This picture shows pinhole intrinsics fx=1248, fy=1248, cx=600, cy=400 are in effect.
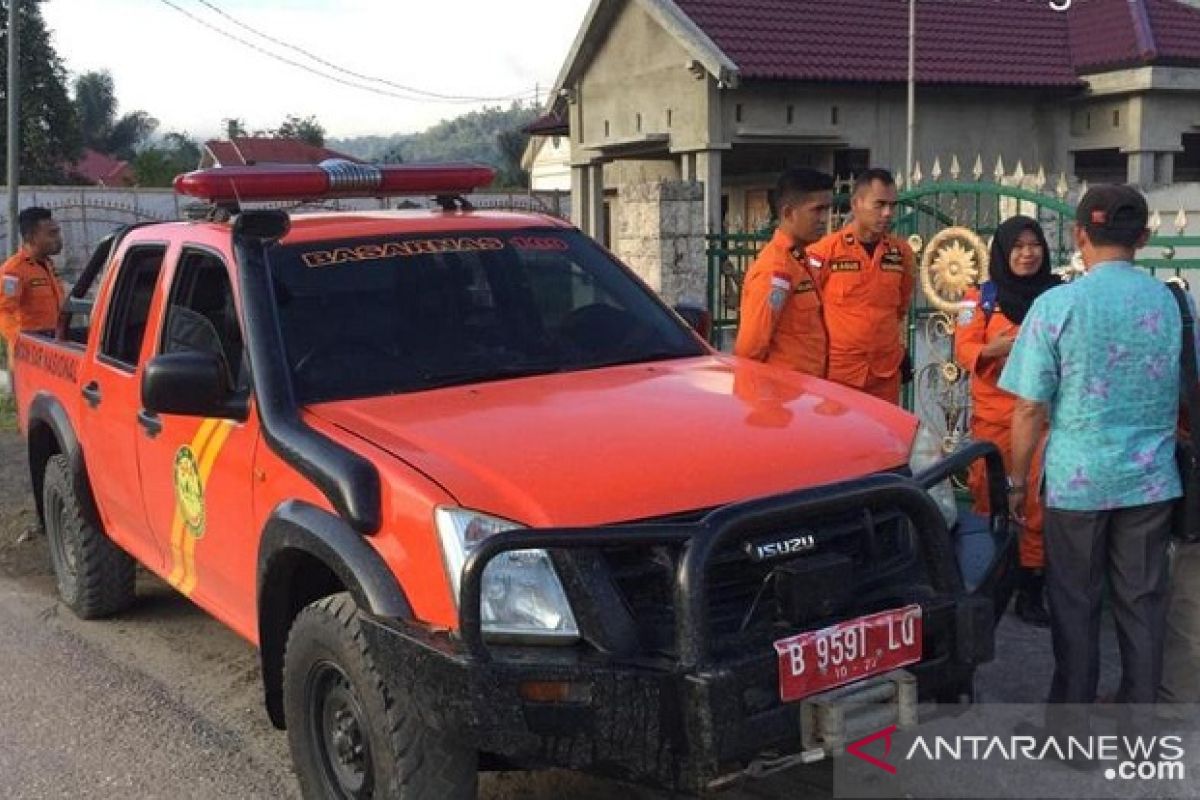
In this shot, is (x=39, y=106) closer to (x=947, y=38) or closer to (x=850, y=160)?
(x=850, y=160)

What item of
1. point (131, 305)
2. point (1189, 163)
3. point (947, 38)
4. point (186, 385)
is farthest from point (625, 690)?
point (1189, 163)

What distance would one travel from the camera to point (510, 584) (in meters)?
2.93

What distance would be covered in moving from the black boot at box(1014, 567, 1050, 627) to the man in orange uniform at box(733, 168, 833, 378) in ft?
4.05

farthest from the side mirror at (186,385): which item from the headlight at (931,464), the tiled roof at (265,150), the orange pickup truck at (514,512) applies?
the tiled roof at (265,150)

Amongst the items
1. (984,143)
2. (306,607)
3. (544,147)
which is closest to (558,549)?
(306,607)

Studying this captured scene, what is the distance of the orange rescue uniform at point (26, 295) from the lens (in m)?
8.50

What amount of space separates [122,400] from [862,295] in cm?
313

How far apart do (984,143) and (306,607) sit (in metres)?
17.3

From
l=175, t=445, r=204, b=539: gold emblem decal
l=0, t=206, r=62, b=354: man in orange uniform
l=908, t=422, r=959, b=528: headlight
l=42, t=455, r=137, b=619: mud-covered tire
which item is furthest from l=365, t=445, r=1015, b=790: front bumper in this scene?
l=0, t=206, r=62, b=354: man in orange uniform

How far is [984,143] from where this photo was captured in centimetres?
1884

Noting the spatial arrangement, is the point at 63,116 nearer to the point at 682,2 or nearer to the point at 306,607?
the point at 682,2

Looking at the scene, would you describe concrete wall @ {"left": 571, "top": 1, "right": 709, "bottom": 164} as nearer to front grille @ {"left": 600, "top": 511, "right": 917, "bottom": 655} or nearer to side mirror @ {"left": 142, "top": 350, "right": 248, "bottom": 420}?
side mirror @ {"left": 142, "top": 350, "right": 248, "bottom": 420}

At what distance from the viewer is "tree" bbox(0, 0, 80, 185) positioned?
33.0 m

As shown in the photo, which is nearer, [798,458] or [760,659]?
[760,659]
